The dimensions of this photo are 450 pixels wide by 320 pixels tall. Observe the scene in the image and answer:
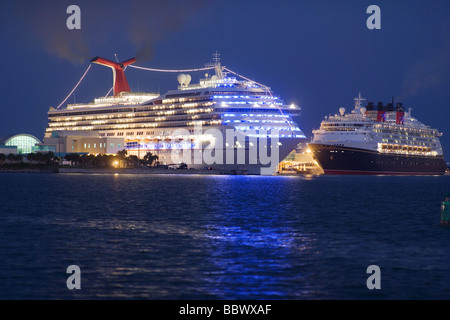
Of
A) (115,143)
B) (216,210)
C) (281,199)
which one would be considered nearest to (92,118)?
(115,143)

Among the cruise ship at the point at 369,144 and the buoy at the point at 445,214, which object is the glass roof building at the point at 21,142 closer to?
the cruise ship at the point at 369,144

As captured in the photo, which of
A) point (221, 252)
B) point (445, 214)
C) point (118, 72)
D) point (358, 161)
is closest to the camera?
point (221, 252)

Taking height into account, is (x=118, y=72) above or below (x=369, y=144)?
above

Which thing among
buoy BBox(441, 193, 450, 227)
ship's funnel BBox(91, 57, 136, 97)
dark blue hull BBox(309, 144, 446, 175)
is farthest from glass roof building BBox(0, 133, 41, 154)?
buoy BBox(441, 193, 450, 227)

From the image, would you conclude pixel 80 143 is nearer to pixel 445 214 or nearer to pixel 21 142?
pixel 21 142

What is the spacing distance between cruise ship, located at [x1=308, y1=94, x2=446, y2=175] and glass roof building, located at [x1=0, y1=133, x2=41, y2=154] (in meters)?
66.6

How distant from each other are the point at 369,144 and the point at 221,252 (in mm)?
103679

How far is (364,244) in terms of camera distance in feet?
91.5

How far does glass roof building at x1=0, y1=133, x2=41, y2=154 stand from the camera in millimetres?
158438

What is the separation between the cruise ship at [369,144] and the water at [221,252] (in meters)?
80.4

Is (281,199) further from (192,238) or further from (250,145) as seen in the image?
(250,145)

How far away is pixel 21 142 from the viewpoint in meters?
162

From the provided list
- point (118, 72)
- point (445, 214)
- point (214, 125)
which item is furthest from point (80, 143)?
point (445, 214)
